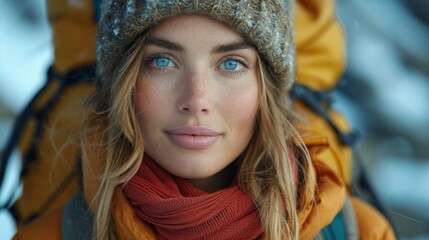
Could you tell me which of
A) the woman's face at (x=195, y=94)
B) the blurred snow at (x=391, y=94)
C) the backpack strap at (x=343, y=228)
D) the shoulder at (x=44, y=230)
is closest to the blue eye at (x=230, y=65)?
the woman's face at (x=195, y=94)

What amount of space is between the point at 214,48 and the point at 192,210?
1.16 feet

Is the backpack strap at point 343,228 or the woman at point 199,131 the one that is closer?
the woman at point 199,131

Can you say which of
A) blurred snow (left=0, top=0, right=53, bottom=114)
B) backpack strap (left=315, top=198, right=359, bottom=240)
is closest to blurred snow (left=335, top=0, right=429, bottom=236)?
blurred snow (left=0, top=0, right=53, bottom=114)

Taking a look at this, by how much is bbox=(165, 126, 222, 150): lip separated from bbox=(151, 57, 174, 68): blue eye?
140 mm

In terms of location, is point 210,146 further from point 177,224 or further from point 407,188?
point 407,188

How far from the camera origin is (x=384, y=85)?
3.53m

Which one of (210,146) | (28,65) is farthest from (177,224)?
(28,65)

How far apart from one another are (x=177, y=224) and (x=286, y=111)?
406 millimetres

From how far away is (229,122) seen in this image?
163cm

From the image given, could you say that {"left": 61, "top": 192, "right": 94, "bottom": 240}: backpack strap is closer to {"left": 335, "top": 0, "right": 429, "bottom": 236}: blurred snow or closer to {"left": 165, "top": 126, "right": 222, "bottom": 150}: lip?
{"left": 165, "top": 126, "right": 222, "bottom": 150}: lip

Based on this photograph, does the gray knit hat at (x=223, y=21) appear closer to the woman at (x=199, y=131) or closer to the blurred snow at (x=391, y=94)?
the woman at (x=199, y=131)

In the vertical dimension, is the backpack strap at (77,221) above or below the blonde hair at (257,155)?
below

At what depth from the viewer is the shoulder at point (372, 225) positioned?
1.81 meters

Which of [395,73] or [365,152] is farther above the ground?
[395,73]
